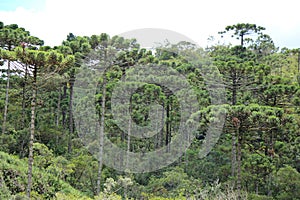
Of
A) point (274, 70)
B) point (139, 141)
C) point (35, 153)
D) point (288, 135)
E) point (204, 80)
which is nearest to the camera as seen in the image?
point (35, 153)

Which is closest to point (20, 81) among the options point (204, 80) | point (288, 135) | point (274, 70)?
point (204, 80)

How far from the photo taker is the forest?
33.4 feet

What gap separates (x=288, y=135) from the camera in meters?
13.7

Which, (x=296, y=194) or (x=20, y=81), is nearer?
(x=296, y=194)

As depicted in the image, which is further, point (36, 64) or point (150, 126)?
point (150, 126)

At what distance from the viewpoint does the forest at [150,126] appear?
1018 cm

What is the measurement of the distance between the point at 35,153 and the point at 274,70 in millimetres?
17563

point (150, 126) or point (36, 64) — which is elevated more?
point (36, 64)

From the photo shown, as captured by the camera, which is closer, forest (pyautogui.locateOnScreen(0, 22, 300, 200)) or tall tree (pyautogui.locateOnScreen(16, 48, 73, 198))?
tall tree (pyautogui.locateOnScreen(16, 48, 73, 198))

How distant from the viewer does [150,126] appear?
17.7 m

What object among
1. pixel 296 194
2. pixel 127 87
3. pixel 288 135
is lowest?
pixel 296 194

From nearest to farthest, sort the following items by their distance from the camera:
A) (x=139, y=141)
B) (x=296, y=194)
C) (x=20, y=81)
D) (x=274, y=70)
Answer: (x=296, y=194) < (x=20, y=81) < (x=139, y=141) < (x=274, y=70)

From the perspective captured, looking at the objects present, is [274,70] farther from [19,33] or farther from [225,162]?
[19,33]

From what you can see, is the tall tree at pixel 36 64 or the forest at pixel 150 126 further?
the forest at pixel 150 126
